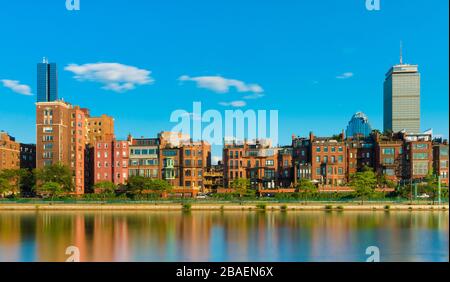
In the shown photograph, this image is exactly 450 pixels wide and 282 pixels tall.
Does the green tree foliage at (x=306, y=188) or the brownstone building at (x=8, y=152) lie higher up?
the brownstone building at (x=8, y=152)

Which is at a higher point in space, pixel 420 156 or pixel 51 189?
pixel 420 156

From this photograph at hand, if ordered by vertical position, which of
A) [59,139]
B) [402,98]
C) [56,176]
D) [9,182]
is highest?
[402,98]

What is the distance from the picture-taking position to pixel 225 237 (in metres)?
29.1

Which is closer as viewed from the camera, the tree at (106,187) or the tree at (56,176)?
the tree at (106,187)

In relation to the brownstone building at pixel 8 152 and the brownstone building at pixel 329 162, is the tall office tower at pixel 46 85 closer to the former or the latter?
the brownstone building at pixel 8 152

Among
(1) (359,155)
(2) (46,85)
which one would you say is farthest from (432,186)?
(2) (46,85)

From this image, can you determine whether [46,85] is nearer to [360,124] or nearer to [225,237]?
[360,124]

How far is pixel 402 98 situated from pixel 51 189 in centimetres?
7832

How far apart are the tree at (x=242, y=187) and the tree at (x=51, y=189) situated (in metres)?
21.3

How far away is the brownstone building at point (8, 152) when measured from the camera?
7294 cm

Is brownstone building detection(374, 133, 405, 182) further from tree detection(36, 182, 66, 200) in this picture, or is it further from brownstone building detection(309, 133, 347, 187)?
tree detection(36, 182, 66, 200)

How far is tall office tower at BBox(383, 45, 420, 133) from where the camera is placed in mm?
88500

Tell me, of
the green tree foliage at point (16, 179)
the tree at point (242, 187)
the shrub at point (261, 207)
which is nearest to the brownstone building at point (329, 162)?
the tree at point (242, 187)
